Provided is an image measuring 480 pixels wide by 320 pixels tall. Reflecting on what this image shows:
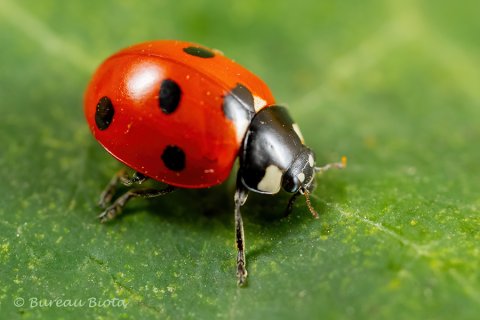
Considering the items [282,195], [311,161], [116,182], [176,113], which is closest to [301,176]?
[311,161]

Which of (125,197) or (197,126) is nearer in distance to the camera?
(197,126)

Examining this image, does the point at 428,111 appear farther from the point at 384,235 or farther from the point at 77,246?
the point at 77,246

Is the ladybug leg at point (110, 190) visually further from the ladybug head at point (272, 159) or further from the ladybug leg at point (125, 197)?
the ladybug head at point (272, 159)

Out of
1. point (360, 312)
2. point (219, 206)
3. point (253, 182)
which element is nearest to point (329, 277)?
point (360, 312)

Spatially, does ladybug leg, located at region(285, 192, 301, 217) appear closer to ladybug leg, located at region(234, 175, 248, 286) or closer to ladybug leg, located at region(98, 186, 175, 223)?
ladybug leg, located at region(234, 175, 248, 286)

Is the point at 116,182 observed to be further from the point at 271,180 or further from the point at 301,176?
the point at 301,176

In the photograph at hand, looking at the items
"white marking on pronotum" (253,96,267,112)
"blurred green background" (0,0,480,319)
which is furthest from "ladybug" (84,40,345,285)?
"blurred green background" (0,0,480,319)

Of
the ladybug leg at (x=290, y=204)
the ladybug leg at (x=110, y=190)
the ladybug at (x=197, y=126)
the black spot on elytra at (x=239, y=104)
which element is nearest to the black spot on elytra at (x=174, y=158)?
the ladybug at (x=197, y=126)
